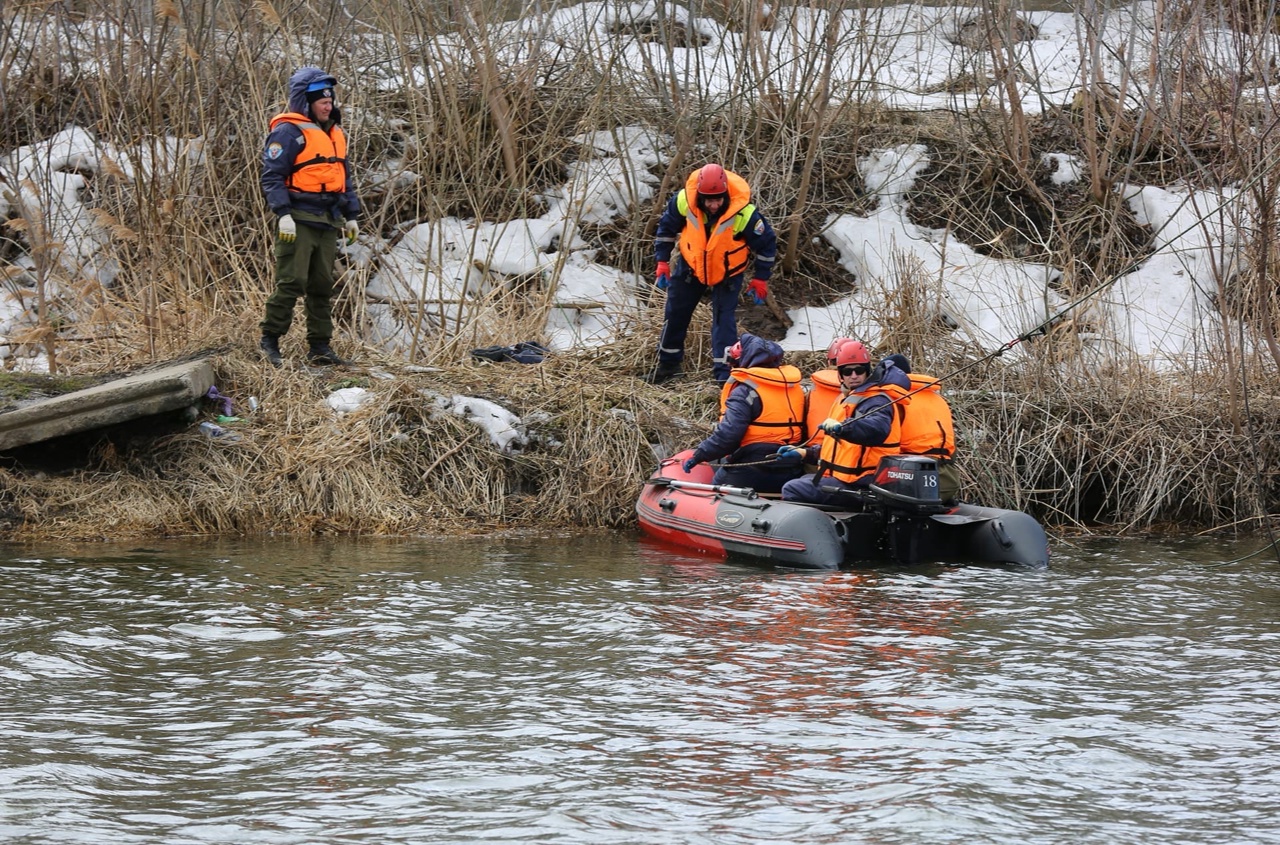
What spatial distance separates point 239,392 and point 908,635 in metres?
5.61

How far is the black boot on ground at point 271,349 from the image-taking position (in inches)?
428

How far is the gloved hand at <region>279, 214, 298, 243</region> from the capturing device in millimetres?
10266

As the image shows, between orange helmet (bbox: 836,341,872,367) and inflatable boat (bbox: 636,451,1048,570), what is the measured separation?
2.10 ft

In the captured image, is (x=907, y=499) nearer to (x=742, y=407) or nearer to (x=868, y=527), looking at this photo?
(x=868, y=527)

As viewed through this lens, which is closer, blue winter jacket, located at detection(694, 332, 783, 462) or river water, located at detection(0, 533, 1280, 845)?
river water, located at detection(0, 533, 1280, 845)

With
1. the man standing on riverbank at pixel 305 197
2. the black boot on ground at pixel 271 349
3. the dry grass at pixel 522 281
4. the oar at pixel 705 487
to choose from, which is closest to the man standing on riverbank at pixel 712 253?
the dry grass at pixel 522 281

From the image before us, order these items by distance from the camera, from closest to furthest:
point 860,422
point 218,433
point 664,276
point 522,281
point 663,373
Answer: point 860,422 < point 218,433 < point 664,276 < point 663,373 < point 522,281

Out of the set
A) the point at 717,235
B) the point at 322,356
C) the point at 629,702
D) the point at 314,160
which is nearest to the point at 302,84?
the point at 314,160

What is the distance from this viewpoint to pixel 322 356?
11180mm

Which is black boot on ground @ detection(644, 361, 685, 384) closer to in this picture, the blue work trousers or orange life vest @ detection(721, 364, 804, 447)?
the blue work trousers

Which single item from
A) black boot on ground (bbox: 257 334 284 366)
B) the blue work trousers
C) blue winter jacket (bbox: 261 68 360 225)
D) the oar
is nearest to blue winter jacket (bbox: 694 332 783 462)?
the oar

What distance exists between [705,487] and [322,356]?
3.42 metres

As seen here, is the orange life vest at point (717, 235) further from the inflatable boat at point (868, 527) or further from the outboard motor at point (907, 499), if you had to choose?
the outboard motor at point (907, 499)

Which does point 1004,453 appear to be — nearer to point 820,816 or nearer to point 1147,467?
point 1147,467
